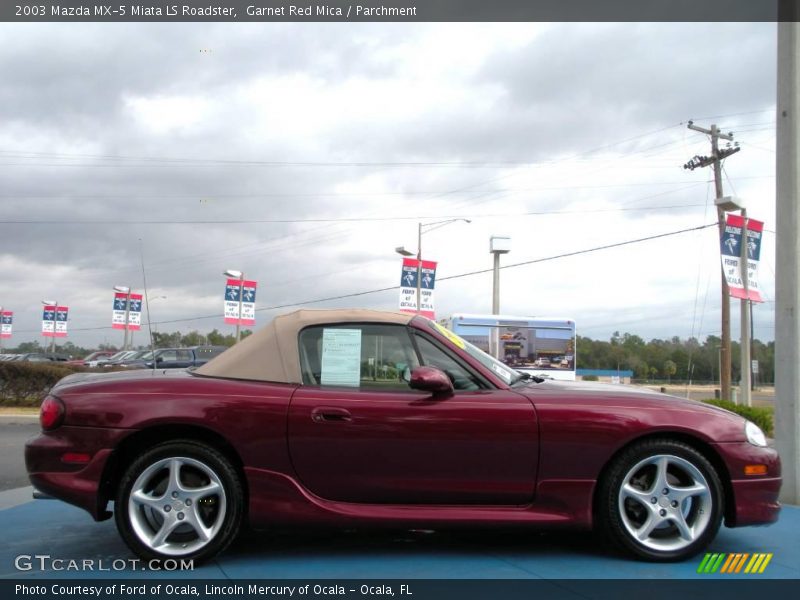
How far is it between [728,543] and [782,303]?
8.08 feet

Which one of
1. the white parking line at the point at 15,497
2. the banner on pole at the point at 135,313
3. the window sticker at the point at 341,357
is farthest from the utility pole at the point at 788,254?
the banner on pole at the point at 135,313

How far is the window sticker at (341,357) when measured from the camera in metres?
3.94

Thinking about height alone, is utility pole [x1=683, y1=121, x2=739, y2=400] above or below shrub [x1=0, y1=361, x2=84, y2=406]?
above

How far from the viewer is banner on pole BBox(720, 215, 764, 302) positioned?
12.5 m

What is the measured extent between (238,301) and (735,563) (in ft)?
63.9

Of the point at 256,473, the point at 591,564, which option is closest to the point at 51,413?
the point at 256,473

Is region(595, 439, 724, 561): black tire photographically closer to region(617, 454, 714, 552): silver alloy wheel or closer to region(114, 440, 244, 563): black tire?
region(617, 454, 714, 552): silver alloy wheel

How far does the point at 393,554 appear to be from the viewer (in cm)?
390

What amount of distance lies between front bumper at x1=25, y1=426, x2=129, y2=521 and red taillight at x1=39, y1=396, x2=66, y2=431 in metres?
0.06

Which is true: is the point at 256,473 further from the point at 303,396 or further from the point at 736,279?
the point at 736,279

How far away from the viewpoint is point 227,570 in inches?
141

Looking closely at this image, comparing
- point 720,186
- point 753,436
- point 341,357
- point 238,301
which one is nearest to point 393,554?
point 341,357

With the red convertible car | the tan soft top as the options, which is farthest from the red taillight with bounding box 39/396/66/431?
the tan soft top

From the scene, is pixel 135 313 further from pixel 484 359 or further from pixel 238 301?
pixel 484 359
